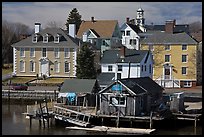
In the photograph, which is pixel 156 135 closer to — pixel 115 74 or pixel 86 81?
pixel 86 81

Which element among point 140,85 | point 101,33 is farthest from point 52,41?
point 140,85

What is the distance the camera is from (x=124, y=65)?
43875 mm

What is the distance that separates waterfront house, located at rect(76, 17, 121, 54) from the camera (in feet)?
200

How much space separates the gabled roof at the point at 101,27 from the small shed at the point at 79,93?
29252mm

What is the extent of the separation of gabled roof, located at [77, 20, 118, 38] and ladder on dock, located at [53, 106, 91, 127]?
32692mm

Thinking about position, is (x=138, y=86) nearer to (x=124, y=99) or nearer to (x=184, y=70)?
(x=124, y=99)

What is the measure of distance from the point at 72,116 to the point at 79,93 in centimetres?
273

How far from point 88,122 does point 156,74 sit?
966 inches

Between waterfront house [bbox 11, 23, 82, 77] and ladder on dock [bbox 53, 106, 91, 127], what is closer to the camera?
ladder on dock [bbox 53, 106, 91, 127]

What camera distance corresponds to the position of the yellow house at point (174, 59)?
49.6m

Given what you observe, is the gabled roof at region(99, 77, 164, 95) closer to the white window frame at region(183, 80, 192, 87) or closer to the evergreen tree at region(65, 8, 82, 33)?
the white window frame at region(183, 80, 192, 87)

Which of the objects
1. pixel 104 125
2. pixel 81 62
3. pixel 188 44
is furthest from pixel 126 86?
pixel 188 44

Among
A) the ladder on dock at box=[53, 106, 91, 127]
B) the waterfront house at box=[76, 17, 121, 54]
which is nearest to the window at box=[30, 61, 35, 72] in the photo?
the waterfront house at box=[76, 17, 121, 54]

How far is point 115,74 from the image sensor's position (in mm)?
43969
